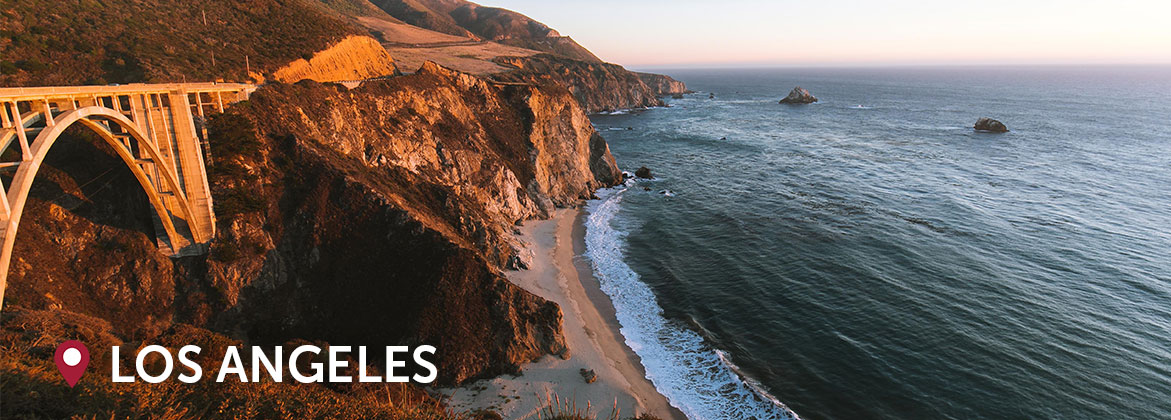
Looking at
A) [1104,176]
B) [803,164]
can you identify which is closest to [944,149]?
[1104,176]

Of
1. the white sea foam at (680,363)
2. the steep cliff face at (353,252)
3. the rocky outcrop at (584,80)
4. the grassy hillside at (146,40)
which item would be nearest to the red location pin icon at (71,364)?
the steep cliff face at (353,252)

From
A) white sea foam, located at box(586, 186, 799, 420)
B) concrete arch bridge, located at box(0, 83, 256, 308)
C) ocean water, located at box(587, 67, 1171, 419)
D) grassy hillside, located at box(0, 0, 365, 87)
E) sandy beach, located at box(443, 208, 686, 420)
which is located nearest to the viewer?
concrete arch bridge, located at box(0, 83, 256, 308)

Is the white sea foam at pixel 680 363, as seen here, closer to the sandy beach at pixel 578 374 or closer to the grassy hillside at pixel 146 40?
the sandy beach at pixel 578 374

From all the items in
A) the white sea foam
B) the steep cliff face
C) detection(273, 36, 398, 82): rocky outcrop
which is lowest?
the white sea foam

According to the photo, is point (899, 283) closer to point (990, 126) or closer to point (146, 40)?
point (146, 40)

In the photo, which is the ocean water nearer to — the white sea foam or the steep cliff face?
the white sea foam

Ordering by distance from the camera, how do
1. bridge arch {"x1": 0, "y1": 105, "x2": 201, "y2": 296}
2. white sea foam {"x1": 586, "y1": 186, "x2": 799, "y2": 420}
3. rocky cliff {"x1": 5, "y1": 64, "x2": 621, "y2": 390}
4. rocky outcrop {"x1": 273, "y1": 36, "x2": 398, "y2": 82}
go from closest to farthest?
1. bridge arch {"x1": 0, "y1": 105, "x2": 201, "y2": 296}
2. rocky cliff {"x1": 5, "y1": 64, "x2": 621, "y2": 390}
3. white sea foam {"x1": 586, "y1": 186, "x2": 799, "y2": 420}
4. rocky outcrop {"x1": 273, "y1": 36, "x2": 398, "y2": 82}

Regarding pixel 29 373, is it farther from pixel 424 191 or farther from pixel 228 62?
pixel 228 62

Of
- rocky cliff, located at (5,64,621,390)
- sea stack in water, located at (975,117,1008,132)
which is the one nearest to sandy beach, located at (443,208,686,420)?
rocky cliff, located at (5,64,621,390)
